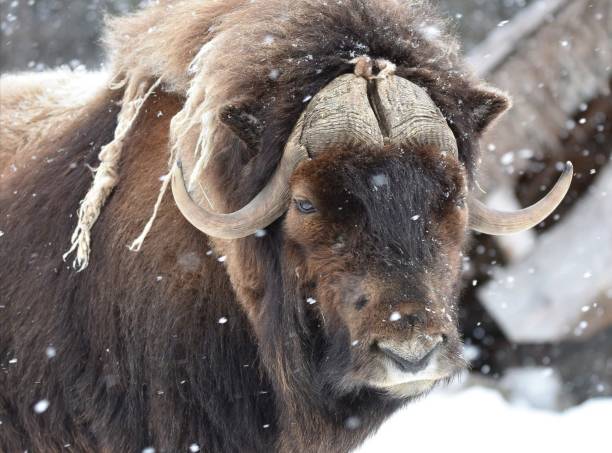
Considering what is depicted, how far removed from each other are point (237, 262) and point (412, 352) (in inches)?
36.6

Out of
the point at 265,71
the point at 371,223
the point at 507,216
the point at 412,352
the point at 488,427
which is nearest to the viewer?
the point at 412,352

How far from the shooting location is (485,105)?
138 inches

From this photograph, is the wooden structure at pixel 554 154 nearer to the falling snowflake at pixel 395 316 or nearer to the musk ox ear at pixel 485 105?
the musk ox ear at pixel 485 105

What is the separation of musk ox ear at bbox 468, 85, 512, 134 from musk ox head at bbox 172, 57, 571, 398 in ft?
0.97

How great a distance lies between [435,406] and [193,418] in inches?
163

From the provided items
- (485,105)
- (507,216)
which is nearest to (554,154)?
(507,216)

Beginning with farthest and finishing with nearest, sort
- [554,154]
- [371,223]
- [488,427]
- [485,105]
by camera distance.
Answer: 1. [554,154]
2. [488,427]
3. [485,105]
4. [371,223]

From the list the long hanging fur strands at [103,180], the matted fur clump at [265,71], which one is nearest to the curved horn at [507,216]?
the matted fur clump at [265,71]

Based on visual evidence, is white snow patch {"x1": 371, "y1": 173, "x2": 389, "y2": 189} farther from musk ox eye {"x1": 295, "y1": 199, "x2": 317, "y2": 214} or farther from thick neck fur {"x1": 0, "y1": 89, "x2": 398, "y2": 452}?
thick neck fur {"x1": 0, "y1": 89, "x2": 398, "y2": 452}

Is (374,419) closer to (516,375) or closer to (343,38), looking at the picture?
(343,38)

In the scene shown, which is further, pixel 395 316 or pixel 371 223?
pixel 371 223

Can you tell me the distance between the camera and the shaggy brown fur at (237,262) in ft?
10.1

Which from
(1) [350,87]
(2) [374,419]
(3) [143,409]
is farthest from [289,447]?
(1) [350,87]

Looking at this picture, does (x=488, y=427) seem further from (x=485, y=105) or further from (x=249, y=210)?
(x=249, y=210)
